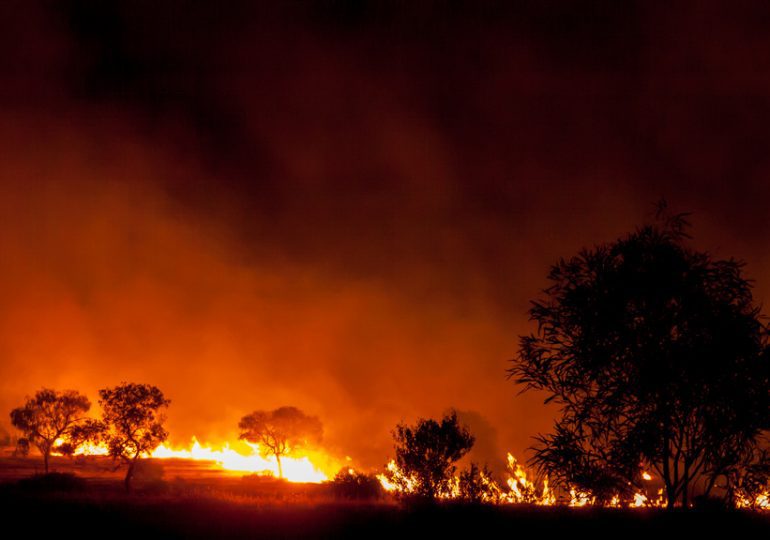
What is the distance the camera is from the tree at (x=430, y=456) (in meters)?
47.5

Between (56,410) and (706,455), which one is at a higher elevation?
(56,410)

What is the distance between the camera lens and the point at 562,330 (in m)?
29.9

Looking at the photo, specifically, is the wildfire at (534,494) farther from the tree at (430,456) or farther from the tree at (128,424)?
the tree at (128,424)

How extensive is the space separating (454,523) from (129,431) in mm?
53647

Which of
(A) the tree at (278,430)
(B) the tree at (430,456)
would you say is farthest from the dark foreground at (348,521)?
(A) the tree at (278,430)

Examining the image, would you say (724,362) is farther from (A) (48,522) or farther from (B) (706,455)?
(A) (48,522)

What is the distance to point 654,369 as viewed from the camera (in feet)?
88.3

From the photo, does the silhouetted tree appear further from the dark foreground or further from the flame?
the flame

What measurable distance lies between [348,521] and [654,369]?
15071mm

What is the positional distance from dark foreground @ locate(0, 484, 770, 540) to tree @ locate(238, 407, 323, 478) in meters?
106

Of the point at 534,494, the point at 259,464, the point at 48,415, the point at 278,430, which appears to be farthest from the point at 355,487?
the point at 259,464

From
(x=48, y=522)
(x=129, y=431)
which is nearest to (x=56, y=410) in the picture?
(x=129, y=431)

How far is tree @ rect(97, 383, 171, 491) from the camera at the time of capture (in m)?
69.5

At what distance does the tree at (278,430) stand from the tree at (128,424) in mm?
62214
